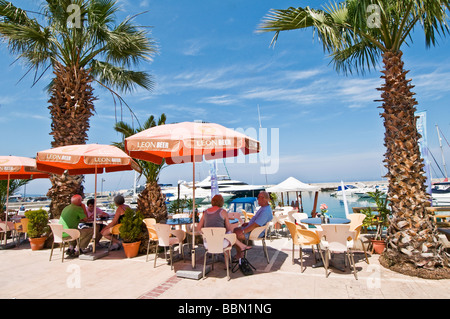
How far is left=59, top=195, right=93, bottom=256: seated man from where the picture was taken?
5.80 m

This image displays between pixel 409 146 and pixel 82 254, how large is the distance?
7571mm

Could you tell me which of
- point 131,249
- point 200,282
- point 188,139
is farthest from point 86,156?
point 200,282

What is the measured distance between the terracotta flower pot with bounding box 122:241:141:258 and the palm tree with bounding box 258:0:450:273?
17.6ft

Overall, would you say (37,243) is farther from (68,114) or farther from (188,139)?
(188,139)

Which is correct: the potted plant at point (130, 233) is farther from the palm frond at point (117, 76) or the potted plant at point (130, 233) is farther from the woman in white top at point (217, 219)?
the palm frond at point (117, 76)

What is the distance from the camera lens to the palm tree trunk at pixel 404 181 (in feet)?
14.3

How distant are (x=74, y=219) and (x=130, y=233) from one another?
4.54 ft

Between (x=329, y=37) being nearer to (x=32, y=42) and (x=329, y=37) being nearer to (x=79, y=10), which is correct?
(x=79, y=10)

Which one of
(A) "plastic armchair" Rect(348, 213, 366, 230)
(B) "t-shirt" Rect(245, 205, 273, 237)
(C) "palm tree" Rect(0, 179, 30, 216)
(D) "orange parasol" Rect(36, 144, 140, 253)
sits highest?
(D) "orange parasol" Rect(36, 144, 140, 253)

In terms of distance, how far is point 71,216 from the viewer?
229 inches

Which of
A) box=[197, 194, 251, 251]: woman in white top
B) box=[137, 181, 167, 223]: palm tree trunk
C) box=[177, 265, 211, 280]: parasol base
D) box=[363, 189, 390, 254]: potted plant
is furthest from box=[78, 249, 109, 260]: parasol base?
box=[363, 189, 390, 254]: potted plant

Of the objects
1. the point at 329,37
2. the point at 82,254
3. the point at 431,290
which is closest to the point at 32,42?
the point at 82,254

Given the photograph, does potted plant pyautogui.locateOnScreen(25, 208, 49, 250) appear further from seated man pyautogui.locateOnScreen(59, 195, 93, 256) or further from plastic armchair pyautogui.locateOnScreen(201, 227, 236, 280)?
plastic armchair pyautogui.locateOnScreen(201, 227, 236, 280)
